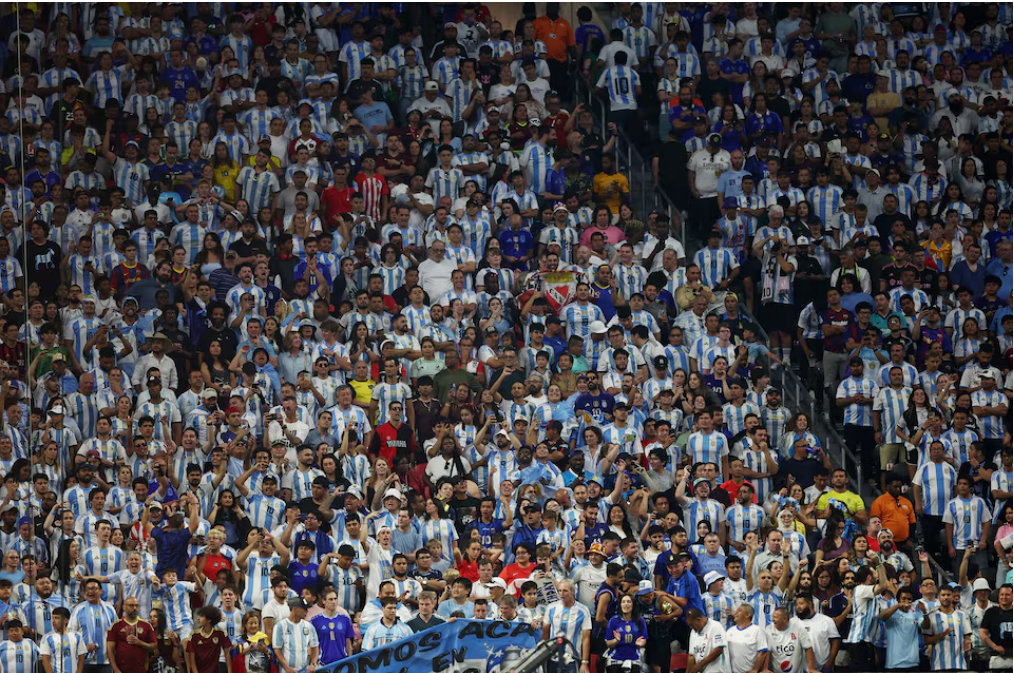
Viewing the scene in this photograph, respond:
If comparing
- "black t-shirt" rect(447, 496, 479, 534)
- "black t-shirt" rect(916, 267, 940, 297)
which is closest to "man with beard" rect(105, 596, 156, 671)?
"black t-shirt" rect(447, 496, 479, 534)

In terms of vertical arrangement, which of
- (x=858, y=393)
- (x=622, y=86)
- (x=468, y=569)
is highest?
(x=622, y=86)

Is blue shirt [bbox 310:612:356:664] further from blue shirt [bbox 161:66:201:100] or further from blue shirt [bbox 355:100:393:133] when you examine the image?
blue shirt [bbox 161:66:201:100]

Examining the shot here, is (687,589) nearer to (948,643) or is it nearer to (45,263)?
(948,643)

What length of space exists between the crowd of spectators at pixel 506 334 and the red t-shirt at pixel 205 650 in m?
0.03

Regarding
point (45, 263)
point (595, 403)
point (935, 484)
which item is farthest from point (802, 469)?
point (45, 263)

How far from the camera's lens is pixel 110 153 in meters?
19.0

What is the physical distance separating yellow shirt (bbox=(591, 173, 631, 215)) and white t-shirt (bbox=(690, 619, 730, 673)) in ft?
21.0

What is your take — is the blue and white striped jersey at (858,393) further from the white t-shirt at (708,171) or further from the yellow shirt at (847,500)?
the white t-shirt at (708,171)

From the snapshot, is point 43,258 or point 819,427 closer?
point 819,427

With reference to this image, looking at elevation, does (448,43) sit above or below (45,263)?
above

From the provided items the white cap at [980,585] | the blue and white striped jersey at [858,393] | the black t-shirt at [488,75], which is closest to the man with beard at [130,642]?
the white cap at [980,585]

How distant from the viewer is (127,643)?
13984 millimetres

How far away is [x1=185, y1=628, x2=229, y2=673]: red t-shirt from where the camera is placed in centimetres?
1395

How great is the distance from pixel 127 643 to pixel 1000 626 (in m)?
7.53
